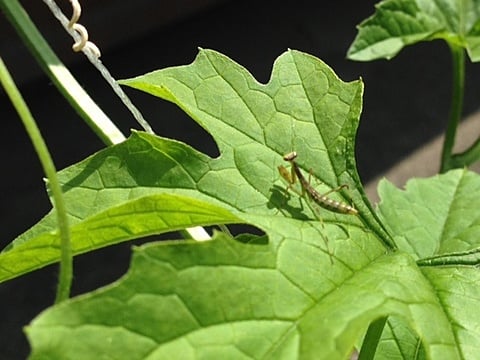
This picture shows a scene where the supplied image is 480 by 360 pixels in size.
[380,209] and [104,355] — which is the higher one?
[104,355]

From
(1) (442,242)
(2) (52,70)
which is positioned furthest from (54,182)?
(1) (442,242)

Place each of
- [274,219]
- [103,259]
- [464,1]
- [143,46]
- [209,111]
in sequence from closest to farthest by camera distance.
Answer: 1. [274,219]
2. [209,111]
3. [464,1]
4. [103,259]
5. [143,46]

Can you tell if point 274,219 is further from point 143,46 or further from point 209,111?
point 143,46

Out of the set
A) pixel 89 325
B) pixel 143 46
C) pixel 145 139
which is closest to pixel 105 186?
pixel 145 139

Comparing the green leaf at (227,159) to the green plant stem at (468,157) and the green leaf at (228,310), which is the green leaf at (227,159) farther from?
the green plant stem at (468,157)

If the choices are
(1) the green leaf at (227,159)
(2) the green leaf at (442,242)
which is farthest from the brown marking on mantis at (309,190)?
(2) the green leaf at (442,242)
